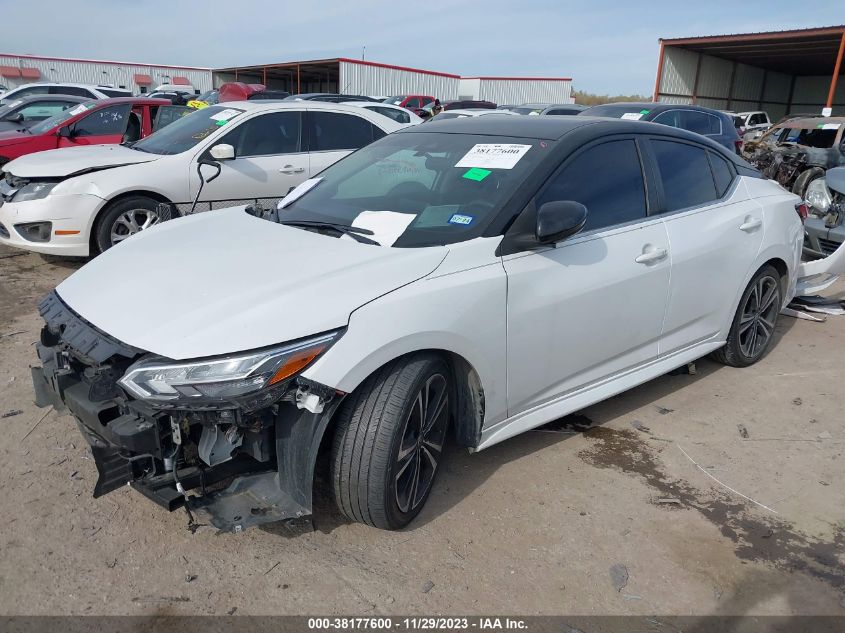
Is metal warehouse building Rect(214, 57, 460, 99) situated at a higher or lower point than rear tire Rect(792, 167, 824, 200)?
higher

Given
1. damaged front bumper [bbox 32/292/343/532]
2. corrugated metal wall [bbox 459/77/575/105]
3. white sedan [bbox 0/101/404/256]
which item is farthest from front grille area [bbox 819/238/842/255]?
corrugated metal wall [bbox 459/77/575/105]

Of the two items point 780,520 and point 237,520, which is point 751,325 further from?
point 237,520

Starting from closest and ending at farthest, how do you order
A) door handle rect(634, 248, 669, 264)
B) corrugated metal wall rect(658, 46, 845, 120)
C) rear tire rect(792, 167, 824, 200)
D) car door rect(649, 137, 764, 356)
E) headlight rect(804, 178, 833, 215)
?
1. door handle rect(634, 248, 669, 264)
2. car door rect(649, 137, 764, 356)
3. headlight rect(804, 178, 833, 215)
4. rear tire rect(792, 167, 824, 200)
5. corrugated metal wall rect(658, 46, 845, 120)

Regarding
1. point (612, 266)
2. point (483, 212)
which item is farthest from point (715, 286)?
point (483, 212)

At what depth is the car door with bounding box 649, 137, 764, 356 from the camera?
3729mm

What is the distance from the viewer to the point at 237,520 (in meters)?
2.45

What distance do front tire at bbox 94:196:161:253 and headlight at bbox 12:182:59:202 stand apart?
1.70 feet

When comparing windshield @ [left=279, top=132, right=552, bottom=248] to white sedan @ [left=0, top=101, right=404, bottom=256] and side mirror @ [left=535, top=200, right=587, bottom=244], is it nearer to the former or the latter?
Answer: side mirror @ [left=535, top=200, right=587, bottom=244]

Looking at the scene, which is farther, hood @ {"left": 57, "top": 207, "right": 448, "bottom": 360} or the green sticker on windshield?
the green sticker on windshield

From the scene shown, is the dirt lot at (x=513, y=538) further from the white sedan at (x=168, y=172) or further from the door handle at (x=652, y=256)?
the white sedan at (x=168, y=172)

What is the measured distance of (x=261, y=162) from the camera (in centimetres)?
683

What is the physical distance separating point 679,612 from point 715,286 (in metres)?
2.14

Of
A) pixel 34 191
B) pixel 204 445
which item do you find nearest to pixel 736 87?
pixel 34 191

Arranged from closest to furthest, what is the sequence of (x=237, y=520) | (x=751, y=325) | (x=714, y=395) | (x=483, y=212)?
(x=237, y=520) → (x=483, y=212) → (x=714, y=395) → (x=751, y=325)
